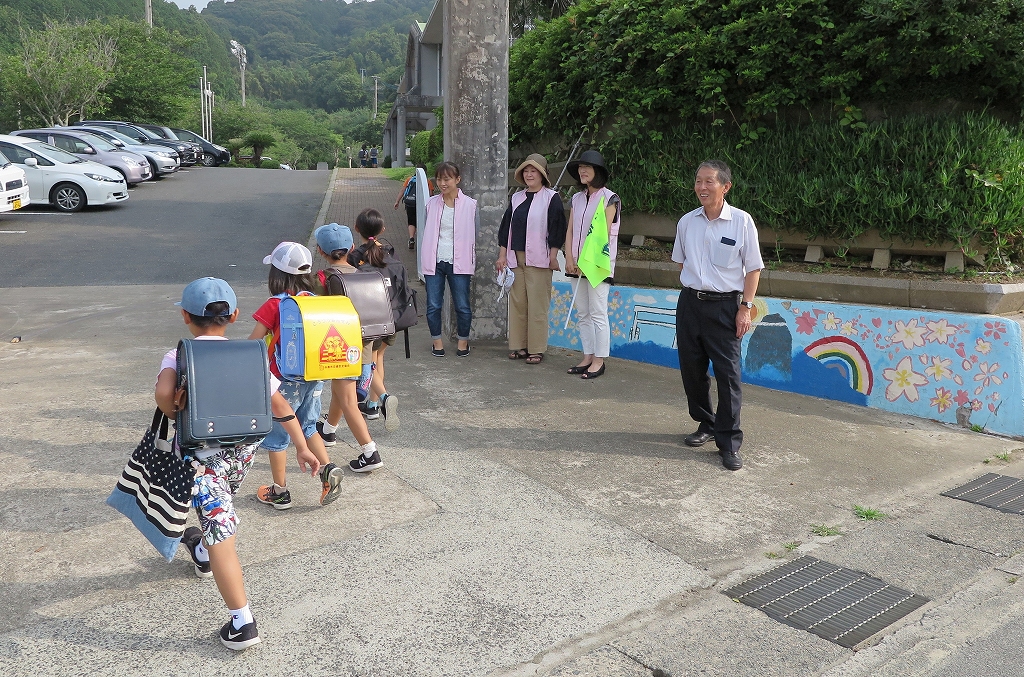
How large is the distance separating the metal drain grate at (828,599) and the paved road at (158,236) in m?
9.05

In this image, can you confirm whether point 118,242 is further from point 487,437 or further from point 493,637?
point 493,637

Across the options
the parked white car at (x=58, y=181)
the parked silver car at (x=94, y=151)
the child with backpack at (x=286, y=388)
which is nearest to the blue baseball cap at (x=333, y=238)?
the child with backpack at (x=286, y=388)

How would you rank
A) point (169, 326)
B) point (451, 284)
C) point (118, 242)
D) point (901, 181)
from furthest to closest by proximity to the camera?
point (118, 242), point (169, 326), point (451, 284), point (901, 181)

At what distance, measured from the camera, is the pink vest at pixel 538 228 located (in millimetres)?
7496

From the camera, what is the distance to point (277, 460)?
4.44 meters

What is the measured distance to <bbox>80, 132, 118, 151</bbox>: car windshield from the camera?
22.1 meters

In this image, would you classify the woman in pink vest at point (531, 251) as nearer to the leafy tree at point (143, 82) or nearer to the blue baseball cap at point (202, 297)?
the blue baseball cap at point (202, 297)

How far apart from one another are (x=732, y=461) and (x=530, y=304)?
2.90 metres

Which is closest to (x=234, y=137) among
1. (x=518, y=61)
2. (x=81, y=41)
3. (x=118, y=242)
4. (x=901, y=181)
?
(x=81, y=41)

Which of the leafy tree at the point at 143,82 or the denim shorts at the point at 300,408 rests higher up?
the leafy tree at the point at 143,82

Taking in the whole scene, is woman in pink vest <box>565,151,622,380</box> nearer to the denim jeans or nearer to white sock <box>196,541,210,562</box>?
the denim jeans

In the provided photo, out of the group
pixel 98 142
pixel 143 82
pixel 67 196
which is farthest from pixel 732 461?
pixel 143 82

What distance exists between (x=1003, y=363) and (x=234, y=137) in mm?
56456

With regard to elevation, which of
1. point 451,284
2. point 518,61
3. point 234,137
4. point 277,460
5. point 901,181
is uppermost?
point 234,137
